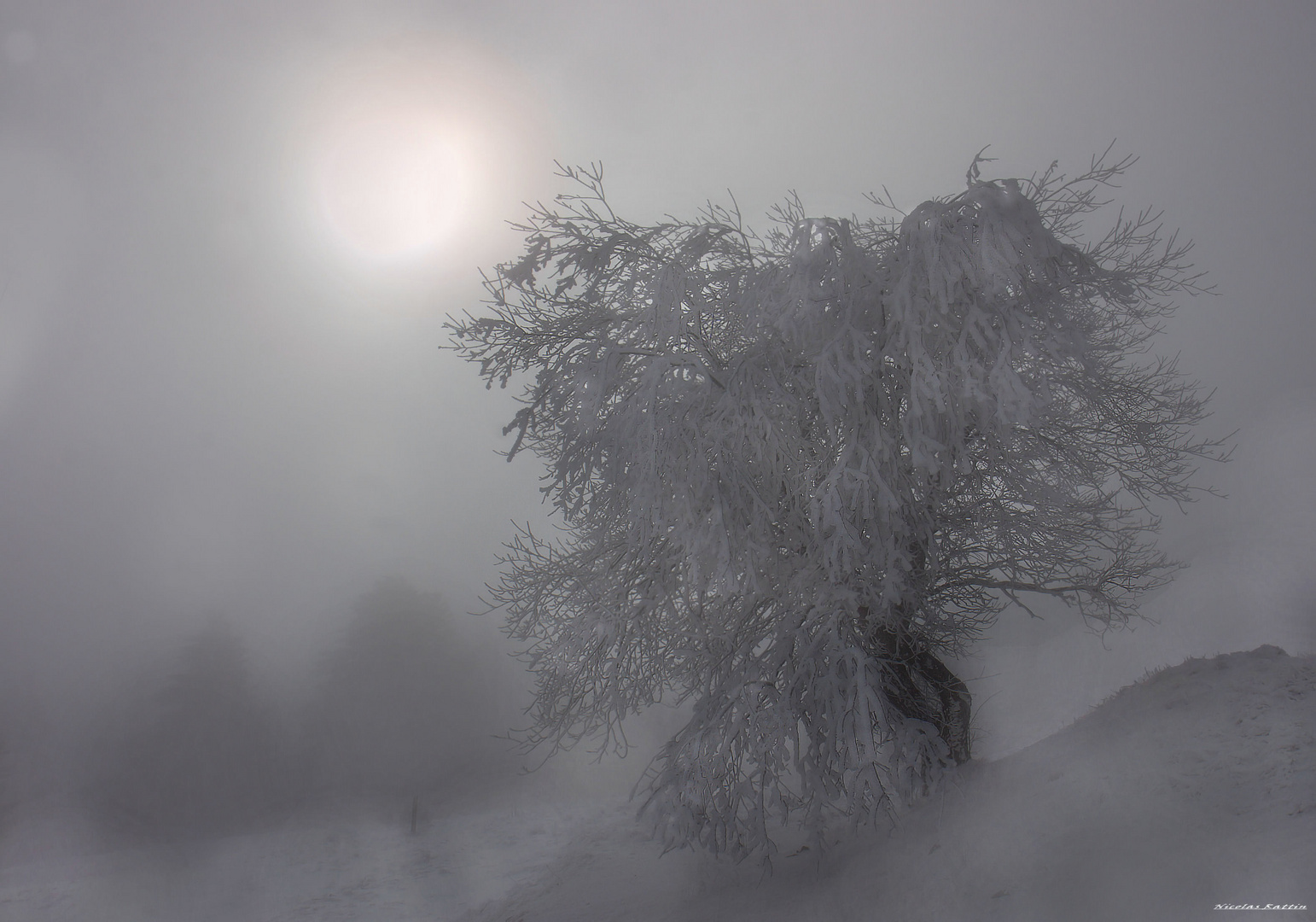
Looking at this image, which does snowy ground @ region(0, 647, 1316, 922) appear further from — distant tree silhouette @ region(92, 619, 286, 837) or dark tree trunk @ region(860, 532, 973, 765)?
dark tree trunk @ region(860, 532, 973, 765)

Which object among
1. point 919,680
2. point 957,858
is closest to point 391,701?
point 919,680

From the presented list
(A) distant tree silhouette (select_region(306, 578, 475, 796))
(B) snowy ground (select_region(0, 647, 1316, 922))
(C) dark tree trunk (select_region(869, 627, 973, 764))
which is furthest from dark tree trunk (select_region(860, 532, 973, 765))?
(A) distant tree silhouette (select_region(306, 578, 475, 796))

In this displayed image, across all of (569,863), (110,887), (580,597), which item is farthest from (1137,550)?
(110,887)

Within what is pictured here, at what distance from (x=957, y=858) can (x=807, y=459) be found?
11.2 ft

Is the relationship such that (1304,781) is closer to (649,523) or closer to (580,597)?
(649,523)

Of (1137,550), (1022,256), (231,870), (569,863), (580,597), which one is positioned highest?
(1022,256)

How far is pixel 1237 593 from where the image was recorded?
1266cm

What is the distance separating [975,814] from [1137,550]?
4851 mm

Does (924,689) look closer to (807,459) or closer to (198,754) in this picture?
(807,459)

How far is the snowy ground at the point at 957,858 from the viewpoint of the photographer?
12.6ft

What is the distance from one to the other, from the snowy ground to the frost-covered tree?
664 millimetres

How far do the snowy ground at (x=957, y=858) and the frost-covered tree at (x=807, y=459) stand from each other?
2.18 ft

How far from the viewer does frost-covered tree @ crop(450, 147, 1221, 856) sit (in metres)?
5.07

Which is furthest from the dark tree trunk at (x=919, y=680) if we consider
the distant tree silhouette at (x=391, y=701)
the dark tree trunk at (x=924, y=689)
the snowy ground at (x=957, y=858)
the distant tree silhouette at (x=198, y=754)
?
the distant tree silhouette at (x=198, y=754)
